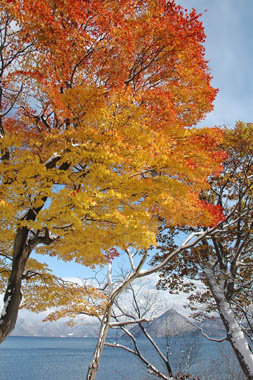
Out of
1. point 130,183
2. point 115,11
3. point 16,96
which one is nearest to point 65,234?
point 130,183

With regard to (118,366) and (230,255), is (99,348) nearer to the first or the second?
(230,255)

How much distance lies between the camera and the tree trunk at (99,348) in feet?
23.4

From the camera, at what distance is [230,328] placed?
32.6 feet

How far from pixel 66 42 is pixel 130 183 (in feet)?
14.8

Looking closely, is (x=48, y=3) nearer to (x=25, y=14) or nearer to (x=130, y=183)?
(x=25, y=14)

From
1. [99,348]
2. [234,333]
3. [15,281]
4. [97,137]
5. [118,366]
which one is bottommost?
[118,366]

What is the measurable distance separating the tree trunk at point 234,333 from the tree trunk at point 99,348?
15.7 ft

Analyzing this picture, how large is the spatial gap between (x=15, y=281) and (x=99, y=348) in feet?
10.00

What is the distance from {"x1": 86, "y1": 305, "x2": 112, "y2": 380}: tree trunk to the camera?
712cm

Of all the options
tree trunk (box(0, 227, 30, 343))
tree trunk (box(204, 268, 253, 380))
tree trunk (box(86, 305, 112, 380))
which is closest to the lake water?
tree trunk (box(204, 268, 253, 380))

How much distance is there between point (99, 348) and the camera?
7352 millimetres

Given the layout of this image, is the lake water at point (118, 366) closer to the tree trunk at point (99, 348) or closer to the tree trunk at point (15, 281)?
the tree trunk at point (99, 348)

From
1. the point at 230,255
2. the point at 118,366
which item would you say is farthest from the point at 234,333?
the point at 118,366

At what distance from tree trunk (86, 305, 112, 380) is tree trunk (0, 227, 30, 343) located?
248 cm
